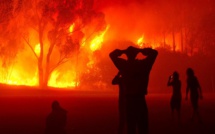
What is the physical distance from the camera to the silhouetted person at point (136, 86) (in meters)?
6.96

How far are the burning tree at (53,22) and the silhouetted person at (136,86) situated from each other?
44204 millimetres

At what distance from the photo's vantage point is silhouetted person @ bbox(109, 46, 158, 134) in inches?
274

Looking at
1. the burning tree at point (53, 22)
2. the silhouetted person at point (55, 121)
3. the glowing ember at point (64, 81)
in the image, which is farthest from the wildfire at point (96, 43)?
the silhouetted person at point (55, 121)

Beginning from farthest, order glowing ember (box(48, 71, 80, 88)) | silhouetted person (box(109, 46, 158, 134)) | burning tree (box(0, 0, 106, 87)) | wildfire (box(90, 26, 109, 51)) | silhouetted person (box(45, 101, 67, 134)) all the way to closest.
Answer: wildfire (box(90, 26, 109, 51)) < glowing ember (box(48, 71, 80, 88)) < burning tree (box(0, 0, 106, 87)) < silhouetted person (box(45, 101, 67, 134)) < silhouetted person (box(109, 46, 158, 134))

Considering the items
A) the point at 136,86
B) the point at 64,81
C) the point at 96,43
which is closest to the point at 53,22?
the point at 96,43

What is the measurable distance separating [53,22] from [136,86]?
4540 centimetres

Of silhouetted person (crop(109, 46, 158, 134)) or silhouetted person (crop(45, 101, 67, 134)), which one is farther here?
silhouetted person (crop(45, 101, 67, 134))

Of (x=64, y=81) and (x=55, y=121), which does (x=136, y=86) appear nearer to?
(x=55, y=121)

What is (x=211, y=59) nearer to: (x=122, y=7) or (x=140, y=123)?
(x=122, y=7)

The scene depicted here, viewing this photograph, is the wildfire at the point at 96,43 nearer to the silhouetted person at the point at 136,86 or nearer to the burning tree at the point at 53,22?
the burning tree at the point at 53,22

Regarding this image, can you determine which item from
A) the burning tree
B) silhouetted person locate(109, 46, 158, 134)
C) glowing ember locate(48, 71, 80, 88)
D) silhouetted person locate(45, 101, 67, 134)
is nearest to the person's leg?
silhouetted person locate(109, 46, 158, 134)

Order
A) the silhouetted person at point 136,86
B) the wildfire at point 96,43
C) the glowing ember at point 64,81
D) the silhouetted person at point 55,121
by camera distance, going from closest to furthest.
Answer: the silhouetted person at point 136,86 → the silhouetted person at point 55,121 → the glowing ember at point 64,81 → the wildfire at point 96,43

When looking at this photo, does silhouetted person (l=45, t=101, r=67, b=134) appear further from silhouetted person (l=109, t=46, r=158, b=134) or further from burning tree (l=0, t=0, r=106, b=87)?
burning tree (l=0, t=0, r=106, b=87)

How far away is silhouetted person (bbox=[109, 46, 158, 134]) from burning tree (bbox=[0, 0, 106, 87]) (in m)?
44.2
